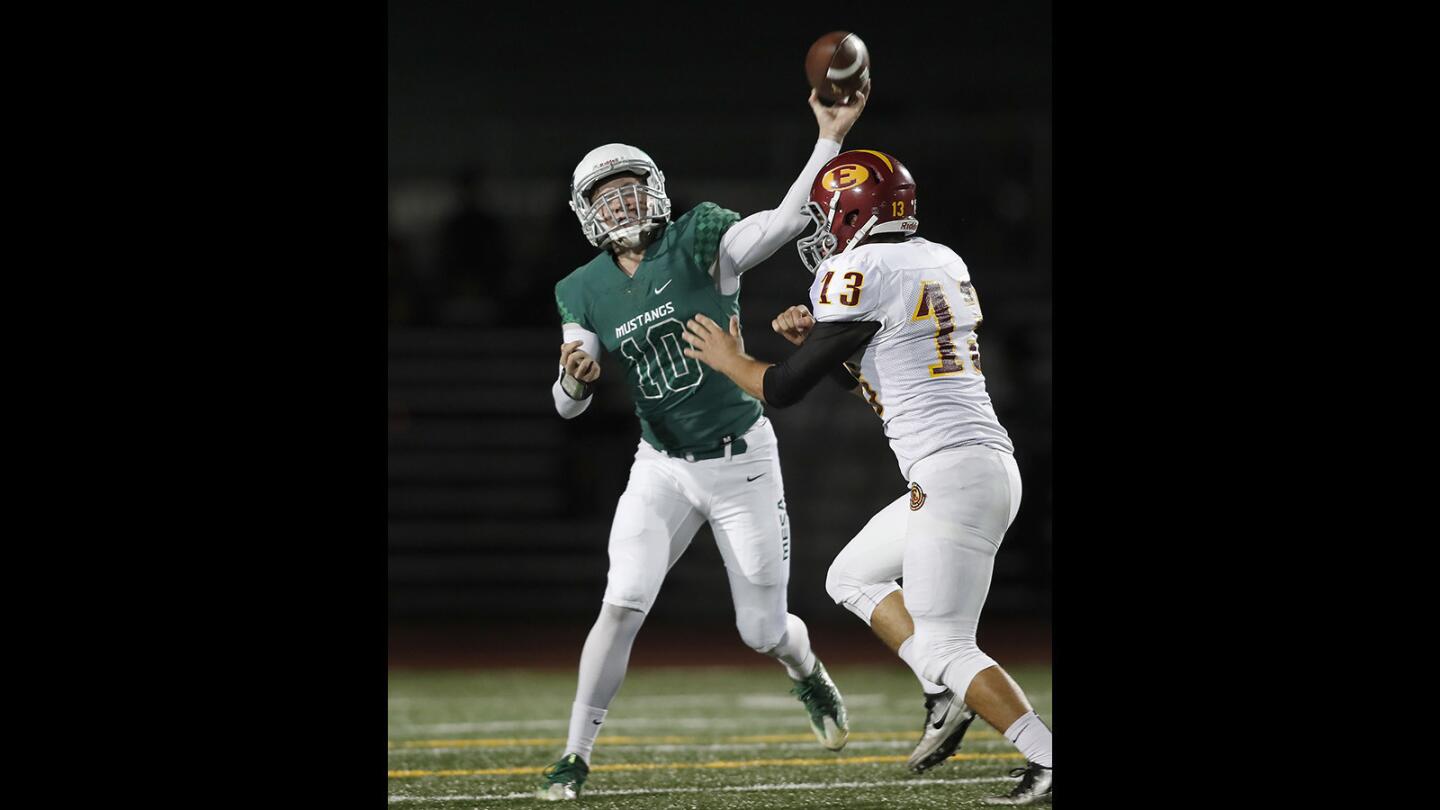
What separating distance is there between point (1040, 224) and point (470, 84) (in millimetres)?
4932

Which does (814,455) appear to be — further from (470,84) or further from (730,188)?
(470,84)

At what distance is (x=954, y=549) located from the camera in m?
3.66

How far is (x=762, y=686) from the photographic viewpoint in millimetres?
7738

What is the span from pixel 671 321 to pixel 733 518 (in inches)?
26.2

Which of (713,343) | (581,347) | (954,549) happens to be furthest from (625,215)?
(954,549)

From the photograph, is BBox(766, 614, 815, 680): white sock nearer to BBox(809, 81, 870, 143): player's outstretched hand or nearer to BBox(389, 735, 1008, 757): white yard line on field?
BBox(389, 735, 1008, 757): white yard line on field

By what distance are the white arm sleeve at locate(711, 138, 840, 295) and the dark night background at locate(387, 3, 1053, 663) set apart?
6481 millimetres

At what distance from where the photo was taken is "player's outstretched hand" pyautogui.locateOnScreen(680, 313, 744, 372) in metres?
3.93

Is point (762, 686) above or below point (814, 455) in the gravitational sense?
below

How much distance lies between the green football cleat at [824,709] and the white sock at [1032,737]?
1.21 m

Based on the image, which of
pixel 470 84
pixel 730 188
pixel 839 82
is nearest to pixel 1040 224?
pixel 730 188

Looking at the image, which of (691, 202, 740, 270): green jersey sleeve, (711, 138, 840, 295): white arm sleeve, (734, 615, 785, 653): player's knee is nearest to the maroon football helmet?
(711, 138, 840, 295): white arm sleeve

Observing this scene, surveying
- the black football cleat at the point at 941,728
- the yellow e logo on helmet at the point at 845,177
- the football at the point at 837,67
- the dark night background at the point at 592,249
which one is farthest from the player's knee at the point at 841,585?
the dark night background at the point at 592,249

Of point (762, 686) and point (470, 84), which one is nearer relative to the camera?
point (762, 686)
